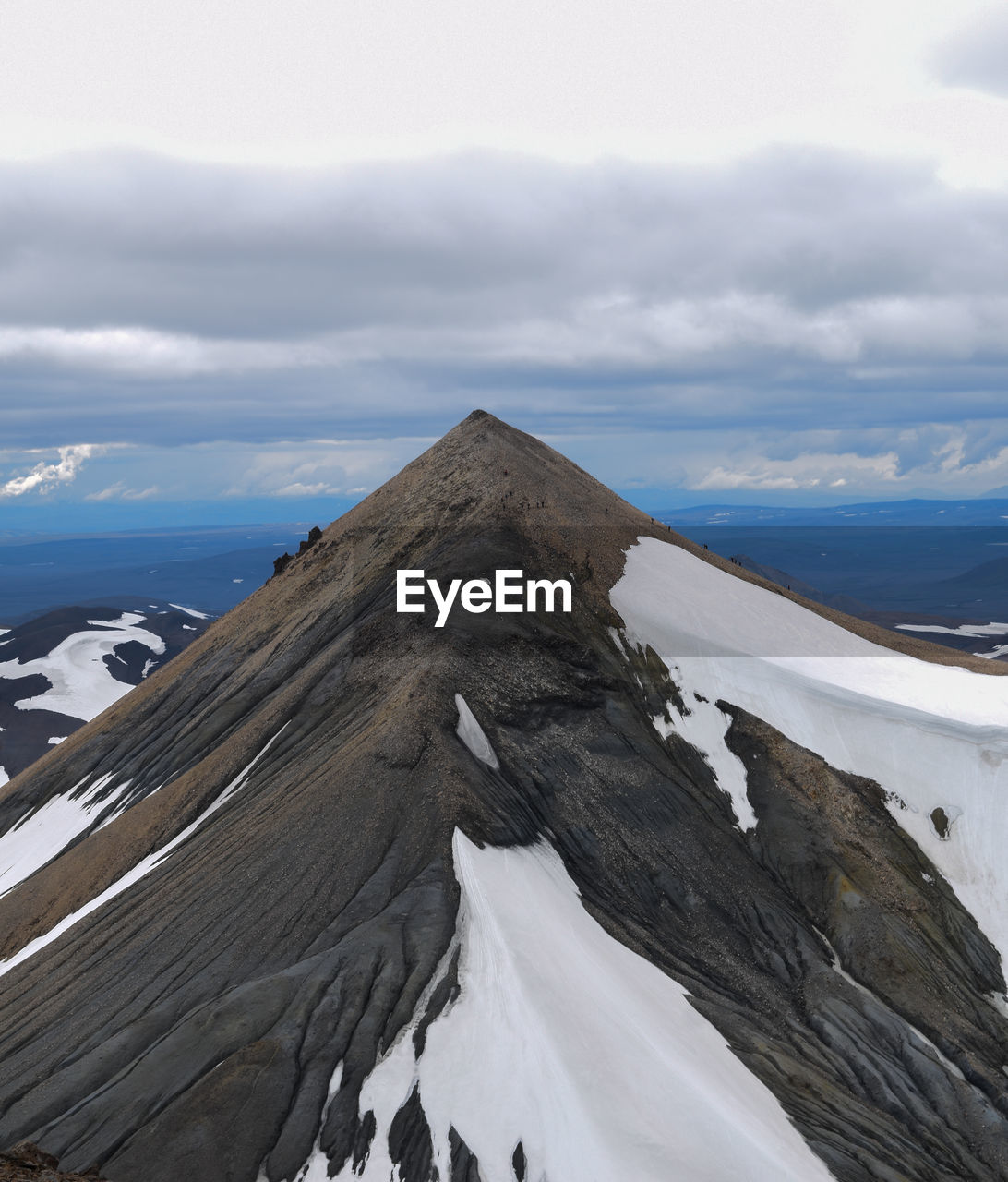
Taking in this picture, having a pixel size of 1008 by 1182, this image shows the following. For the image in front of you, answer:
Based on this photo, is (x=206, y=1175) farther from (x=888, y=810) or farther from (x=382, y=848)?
(x=888, y=810)

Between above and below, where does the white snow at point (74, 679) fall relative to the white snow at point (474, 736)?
below

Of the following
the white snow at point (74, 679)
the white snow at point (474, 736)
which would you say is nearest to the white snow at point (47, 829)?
the white snow at point (474, 736)

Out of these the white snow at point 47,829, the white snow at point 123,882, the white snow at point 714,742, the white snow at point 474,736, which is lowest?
the white snow at point 47,829

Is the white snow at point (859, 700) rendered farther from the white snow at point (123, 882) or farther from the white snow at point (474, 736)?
the white snow at point (123, 882)

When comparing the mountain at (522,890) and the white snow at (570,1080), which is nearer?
the white snow at (570,1080)

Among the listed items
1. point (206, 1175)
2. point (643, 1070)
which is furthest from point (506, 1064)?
point (206, 1175)

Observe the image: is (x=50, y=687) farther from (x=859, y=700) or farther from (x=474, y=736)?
(x=859, y=700)

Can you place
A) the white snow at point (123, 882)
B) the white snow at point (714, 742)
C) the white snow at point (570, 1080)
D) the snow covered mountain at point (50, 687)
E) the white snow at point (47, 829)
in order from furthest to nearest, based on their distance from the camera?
the snow covered mountain at point (50, 687) → the white snow at point (47, 829) → the white snow at point (714, 742) → the white snow at point (123, 882) → the white snow at point (570, 1080)

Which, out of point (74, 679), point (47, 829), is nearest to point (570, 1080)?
point (47, 829)
